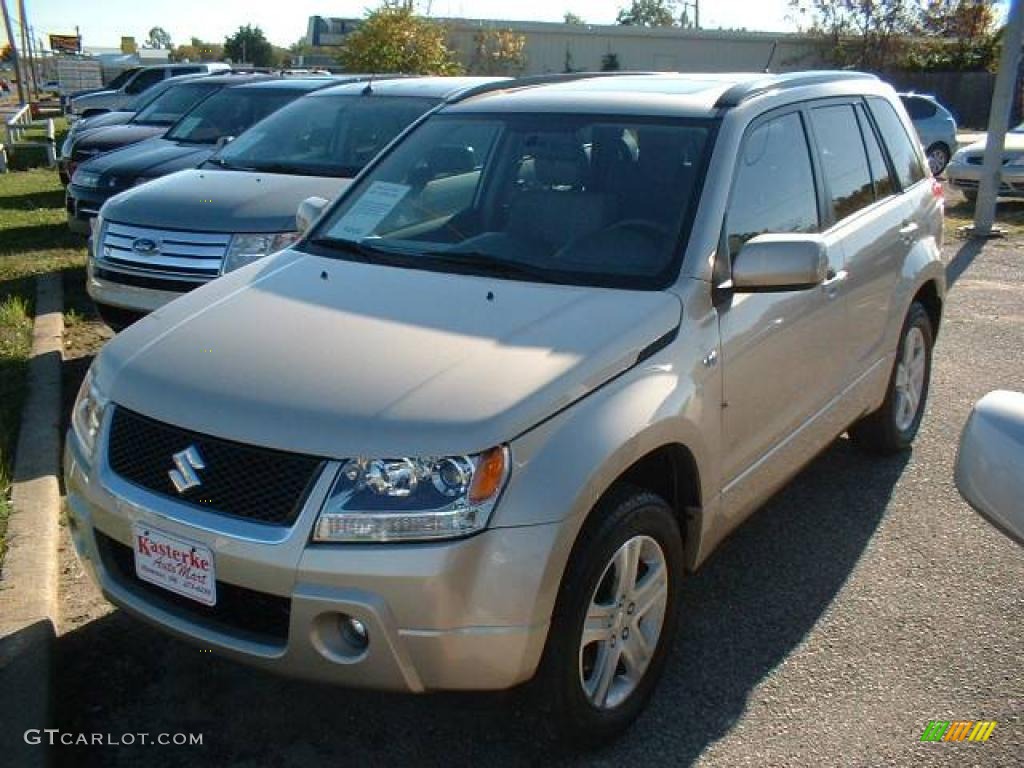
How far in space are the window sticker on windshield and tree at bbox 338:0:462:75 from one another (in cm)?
1678

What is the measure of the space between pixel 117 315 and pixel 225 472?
4.11 meters

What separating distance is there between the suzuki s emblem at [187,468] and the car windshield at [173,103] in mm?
10840

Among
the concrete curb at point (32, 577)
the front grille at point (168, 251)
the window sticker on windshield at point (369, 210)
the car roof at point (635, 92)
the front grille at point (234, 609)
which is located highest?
the car roof at point (635, 92)

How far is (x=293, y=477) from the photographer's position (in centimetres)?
265

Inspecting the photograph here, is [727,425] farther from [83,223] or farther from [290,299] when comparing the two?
[83,223]

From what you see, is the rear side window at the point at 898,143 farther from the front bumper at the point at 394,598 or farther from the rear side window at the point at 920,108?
the rear side window at the point at 920,108

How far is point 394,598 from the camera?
2.54 metres

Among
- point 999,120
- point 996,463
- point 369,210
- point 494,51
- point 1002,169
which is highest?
point 494,51

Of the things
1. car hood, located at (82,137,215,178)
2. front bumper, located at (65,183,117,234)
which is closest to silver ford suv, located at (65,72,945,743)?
car hood, located at (82,137,215,178)

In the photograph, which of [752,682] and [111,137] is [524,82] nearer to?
[752,682]

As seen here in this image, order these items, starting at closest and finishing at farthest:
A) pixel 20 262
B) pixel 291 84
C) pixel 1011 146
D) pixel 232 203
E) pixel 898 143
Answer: pixel 898 143 → pixel 232 203 → pixel 20 262 → pixel 291 84 → pixel 1011 146

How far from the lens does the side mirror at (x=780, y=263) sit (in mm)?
3309

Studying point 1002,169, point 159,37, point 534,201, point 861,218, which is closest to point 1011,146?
point 1002,169

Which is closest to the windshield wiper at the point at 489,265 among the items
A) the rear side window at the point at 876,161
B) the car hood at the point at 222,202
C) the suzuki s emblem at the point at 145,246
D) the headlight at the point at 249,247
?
the rear side window at the point at 876,161
